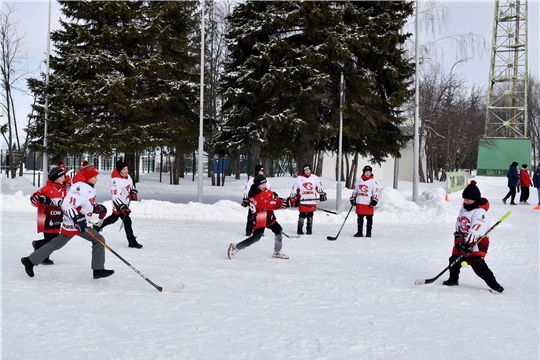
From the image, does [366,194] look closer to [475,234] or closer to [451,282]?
[451,282]

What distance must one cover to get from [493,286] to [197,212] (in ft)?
34.2

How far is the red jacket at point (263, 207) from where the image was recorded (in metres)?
8.61

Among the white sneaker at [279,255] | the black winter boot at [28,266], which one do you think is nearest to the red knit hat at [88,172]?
the black winter boot at [28,266]

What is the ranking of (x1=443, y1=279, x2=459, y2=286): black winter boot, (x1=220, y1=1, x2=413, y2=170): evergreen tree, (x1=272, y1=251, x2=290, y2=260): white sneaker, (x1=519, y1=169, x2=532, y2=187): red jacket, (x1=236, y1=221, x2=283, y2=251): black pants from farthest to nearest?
(x1=519, y1=169, x2=532, y2=187): red jacket, (x1=220, y1=1, x2=413, y2=170): evergreen tree, (x1=272, y1=251, x2=290, y2=260): white sneaker, (x1=236, y1=221, x2=283, y2=251): black pants, (x1=443, y1=279, x2=459, y2=286): black winter boot

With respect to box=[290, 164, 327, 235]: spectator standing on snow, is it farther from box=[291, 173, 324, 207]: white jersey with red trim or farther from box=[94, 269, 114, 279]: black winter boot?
box=[94, 269, 114, 279]: black winter boot

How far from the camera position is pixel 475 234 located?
6480 mm

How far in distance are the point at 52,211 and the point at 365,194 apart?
6.93 m

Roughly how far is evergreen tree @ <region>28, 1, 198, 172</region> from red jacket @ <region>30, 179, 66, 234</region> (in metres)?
10.8

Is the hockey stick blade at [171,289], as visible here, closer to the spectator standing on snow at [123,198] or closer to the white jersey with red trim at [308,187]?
the spectator standing on snow at [123,198]

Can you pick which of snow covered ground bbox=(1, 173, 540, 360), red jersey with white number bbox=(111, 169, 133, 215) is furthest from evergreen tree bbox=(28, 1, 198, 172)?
red jersey with white number bbox=(111, 169, 133, 215)

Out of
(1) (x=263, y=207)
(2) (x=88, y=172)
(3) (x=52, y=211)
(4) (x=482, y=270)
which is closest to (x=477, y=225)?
(4) (x=482, y=270)

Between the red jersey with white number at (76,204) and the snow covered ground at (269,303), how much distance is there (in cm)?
72

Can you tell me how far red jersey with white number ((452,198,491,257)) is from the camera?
649 cm

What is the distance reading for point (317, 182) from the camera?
1181cm
